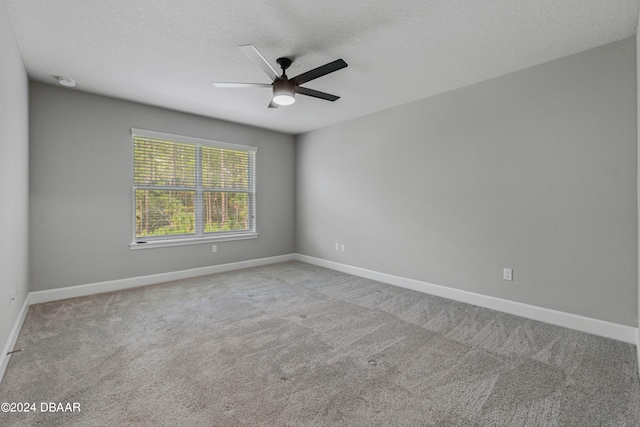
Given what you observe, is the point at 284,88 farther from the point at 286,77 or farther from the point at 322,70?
the point at 322,70

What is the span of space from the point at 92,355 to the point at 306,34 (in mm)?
3015

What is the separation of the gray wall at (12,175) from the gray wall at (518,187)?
3865mm

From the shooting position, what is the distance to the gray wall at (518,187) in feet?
8.39

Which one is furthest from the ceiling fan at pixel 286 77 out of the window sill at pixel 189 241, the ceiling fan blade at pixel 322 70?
the window sill at pixel 189 241

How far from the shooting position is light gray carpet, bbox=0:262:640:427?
1.65 meters

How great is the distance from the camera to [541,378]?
199cm

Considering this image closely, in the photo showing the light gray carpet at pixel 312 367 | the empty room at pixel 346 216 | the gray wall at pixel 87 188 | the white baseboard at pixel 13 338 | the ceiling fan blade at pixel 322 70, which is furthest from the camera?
the gray wall at pixel 87 188

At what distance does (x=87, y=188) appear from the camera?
374 cm

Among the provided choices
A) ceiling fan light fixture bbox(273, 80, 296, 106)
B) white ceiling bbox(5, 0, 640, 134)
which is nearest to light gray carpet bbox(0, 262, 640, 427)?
ceiling fan light fixture bbox(273, 80, 296, 106)

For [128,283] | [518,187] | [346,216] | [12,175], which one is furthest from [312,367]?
[128,283]

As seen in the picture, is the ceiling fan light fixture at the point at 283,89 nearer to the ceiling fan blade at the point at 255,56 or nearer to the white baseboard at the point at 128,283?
the ceiling fan blade at the point at 255,56

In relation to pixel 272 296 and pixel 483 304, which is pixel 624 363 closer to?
pixel 483 304

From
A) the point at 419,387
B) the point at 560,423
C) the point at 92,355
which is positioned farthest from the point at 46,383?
the point at 560,423

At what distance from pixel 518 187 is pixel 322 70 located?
7.65 ft
